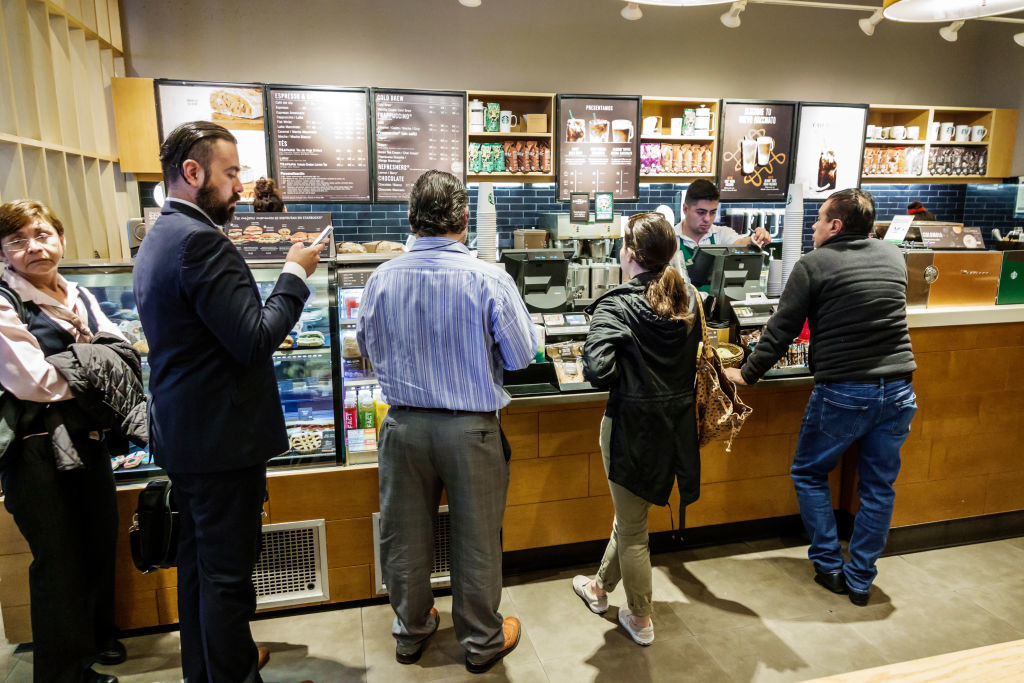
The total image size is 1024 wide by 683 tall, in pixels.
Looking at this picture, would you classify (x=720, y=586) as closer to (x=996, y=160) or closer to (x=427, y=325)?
(x=427, y=325)

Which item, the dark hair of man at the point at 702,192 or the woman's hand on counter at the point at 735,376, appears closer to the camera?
the woman's hand on counter at the point at 735,376

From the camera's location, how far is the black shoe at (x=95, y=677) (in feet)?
7.88

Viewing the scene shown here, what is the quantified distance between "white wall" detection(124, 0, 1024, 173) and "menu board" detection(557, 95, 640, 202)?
354 millimetres

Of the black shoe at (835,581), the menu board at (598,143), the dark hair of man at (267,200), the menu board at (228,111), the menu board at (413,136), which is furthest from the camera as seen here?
the menu board at (598,143)

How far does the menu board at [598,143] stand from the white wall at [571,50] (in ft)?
1.16

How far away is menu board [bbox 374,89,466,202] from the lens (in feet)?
18.0

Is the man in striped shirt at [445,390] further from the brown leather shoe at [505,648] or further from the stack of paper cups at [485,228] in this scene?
the stack of paper cups at [485,228]

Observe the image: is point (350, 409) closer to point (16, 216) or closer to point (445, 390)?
point (445, 390)

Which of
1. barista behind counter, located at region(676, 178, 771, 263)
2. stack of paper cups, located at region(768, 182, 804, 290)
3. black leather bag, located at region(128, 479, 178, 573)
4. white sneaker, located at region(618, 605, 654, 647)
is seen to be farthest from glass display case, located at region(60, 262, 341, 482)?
stack of paper cups, located at region(768, 182, 804, 290)

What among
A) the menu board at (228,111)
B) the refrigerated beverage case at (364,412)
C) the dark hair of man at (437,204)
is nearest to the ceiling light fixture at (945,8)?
the dark hair of man at (437,204)

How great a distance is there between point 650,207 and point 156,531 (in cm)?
534

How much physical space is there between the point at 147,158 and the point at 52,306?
3.23m

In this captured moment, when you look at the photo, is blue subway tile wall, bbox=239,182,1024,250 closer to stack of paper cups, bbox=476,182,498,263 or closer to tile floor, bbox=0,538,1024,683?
stack of paper cups, bbox=476,182,498,263

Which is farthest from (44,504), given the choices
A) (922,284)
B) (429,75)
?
(429,75)
